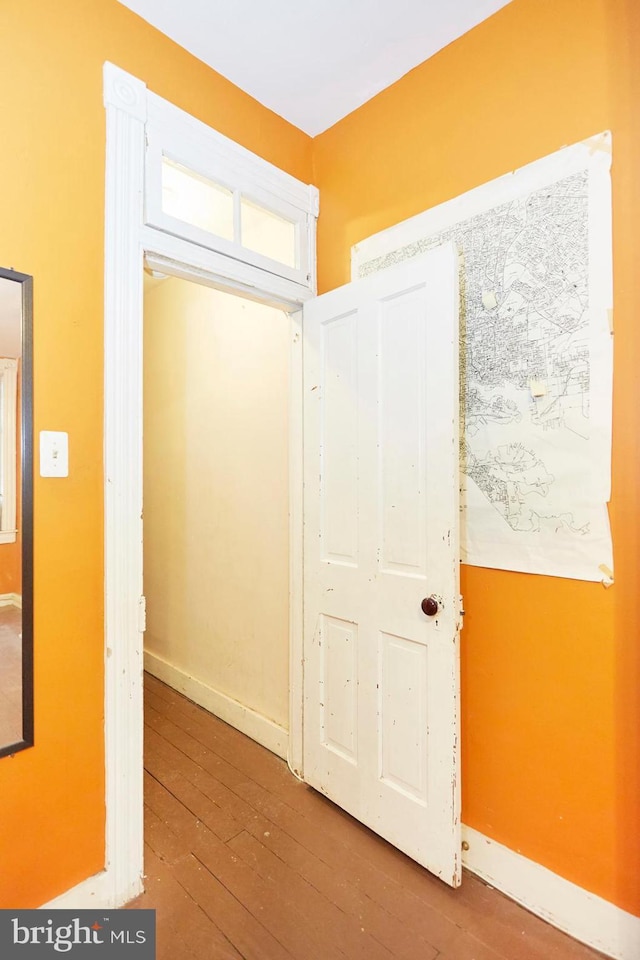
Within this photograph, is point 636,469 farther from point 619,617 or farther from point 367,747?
point 367,747

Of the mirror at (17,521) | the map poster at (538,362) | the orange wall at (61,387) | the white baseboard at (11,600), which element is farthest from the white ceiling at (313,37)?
the white baseboard at (11,600)

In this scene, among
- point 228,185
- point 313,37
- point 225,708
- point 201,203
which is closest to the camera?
point 313,37

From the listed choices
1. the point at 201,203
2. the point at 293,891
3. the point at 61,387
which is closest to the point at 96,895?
the point at 293,891

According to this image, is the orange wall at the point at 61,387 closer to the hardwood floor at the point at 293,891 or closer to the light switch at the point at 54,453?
the light switch at the point at 54,453

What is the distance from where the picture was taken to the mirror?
131 cm

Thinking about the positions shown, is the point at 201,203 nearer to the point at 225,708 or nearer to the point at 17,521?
the point at 17,521

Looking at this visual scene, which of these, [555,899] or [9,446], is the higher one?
[9,446]

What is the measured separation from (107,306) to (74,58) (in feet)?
2.36

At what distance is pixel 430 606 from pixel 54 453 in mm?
1239

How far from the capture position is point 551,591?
1.47 metres

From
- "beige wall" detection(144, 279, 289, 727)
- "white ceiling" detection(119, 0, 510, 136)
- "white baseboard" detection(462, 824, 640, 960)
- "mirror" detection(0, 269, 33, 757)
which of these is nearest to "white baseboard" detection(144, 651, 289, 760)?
"beige wall" detection(144, 279, 289, 727)

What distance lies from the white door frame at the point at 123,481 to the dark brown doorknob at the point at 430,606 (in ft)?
3.02

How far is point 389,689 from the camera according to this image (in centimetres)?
170

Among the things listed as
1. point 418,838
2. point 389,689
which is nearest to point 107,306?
point 389,689
